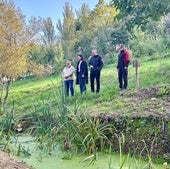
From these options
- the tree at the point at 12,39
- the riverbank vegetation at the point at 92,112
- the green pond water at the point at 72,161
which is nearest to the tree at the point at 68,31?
the riverbank vegetation at the point at 92,112

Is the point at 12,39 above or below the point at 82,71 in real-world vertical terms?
above

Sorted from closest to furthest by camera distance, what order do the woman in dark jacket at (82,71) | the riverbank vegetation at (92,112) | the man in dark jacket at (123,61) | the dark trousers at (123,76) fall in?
the riverbank vegetation at (92,112), the man in dark jacket at (123,61), the dark trousers at (123,76), the woman in dark jacket at (82,71)

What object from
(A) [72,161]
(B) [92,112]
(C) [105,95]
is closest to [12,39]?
(C) [105,95]

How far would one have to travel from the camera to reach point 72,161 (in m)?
6.97

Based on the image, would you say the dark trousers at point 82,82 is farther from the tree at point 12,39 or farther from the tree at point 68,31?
the tree at point 68,31

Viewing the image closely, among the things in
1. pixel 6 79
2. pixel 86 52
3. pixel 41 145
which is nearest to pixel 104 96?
pixel 41 145

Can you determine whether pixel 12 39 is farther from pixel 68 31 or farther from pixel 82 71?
pixel 68 31

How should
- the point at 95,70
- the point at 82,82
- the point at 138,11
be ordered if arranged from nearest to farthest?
the point at 138,11
the point at 95,70
the point at 82,82

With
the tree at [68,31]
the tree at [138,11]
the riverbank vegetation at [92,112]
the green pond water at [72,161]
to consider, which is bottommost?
the green pond water at [72,161]

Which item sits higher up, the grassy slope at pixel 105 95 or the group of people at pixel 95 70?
the group of people at pixel 95 70

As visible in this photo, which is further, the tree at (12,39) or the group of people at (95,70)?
the tree at (12,39)

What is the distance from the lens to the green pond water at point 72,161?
6.50 metres

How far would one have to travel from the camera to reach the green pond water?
6.50 metres

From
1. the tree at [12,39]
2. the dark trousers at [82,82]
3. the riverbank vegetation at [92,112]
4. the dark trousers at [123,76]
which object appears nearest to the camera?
the riverbank vegetation at [92,112]
